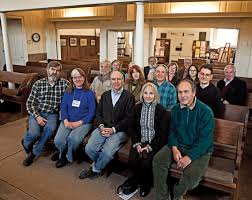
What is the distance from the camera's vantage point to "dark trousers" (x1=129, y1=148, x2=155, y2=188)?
2.13 meters

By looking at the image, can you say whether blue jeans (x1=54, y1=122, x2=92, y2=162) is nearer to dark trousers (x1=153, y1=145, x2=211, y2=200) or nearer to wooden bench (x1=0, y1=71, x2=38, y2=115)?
dark trousers (x1=153, y1=145, x2=211, y2=200)

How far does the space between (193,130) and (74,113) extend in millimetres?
1365

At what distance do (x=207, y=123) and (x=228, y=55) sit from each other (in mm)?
7570

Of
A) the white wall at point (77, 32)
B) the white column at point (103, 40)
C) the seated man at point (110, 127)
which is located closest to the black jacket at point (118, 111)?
the seated man at point (110, 127)

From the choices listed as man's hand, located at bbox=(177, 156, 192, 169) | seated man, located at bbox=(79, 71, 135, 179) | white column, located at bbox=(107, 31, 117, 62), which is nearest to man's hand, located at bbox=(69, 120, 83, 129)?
seated man, located at bbox=(79, 71, 135, 179)

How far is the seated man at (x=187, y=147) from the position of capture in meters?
1.91

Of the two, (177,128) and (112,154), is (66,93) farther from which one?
(177,128)

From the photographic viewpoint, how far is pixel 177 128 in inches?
82.3

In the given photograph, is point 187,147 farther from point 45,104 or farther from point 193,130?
point 45,104

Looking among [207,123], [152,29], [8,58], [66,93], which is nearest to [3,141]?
[66,93]

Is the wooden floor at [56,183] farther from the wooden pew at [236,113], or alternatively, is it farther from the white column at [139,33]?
the white column at [139,33]

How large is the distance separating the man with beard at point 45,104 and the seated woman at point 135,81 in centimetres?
90

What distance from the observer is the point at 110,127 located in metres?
2.50

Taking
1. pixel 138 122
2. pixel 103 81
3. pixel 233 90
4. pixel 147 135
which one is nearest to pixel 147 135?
pixel 147 135
